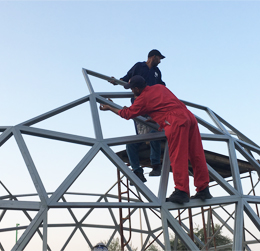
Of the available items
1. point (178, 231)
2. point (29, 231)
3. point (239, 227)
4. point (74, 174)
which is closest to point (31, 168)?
point (74, 174)

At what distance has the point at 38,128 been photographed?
28.7 ft

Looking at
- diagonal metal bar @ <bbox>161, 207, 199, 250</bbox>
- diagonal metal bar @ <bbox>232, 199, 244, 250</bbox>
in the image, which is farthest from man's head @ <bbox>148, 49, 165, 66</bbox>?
diagonal metal bar @ <bbox>161, 207, 199, 250</bbox>

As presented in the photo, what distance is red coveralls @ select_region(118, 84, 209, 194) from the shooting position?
26.5 ft

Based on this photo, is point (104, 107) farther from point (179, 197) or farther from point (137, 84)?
point (179, 197)

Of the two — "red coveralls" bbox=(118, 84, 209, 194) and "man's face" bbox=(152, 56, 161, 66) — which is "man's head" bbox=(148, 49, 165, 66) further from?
"red coveralls" bbox=(118, 84, 209, 194)

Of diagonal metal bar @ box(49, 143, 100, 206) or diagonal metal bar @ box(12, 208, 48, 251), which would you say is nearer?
diagonal metal bar @ box(12, 208, 48, 251)

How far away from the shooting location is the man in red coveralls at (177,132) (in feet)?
26.5

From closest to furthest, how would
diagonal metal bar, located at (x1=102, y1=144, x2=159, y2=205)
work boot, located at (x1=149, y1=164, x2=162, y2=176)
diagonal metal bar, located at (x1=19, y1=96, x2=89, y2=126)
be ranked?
diagonal metal bar, located at (x1=102, y1=144, x2=159, y2=205) → diagonal metal bar, located at (x1=19, y1=96, x2=89, y2=126) → work boot, located at (x1=149, y1=164, x2=162, y2=176)

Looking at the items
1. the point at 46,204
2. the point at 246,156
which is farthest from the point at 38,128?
the point at 246,156

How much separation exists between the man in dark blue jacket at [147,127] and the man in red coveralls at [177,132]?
74.4 inches

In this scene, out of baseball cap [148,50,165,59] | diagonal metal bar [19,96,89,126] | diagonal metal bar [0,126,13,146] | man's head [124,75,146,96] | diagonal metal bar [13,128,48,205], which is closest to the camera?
diagonal metal bar [13,128,48,205]

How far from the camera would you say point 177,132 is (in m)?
8.18

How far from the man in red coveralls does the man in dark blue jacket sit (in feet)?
6.20

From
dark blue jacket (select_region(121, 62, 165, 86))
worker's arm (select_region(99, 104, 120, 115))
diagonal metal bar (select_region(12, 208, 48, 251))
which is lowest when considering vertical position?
diagonal metal bar (select_region(12, 208, 48, 251))
